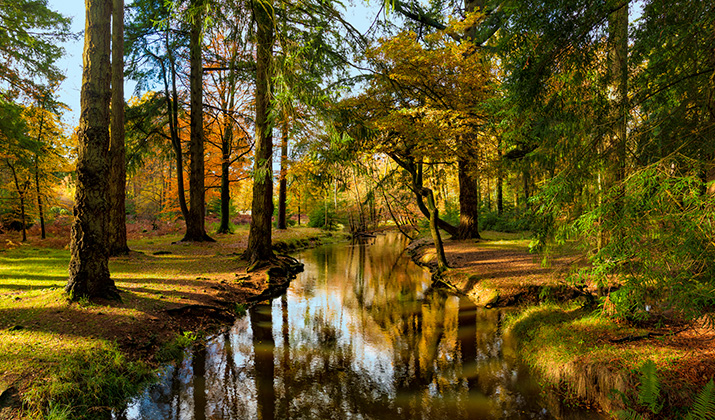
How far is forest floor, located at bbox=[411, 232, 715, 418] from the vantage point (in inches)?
131

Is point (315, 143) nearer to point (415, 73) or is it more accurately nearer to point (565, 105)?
point (415, 73)

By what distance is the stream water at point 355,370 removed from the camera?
385cm

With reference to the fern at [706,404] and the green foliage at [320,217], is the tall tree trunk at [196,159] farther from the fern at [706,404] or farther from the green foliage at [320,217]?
the green foliage at [320,217]

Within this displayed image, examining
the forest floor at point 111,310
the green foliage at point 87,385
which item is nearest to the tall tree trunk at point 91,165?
the forest floor at point 111,310

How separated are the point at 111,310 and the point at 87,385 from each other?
175cm

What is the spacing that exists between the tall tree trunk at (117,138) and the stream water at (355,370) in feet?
17.7

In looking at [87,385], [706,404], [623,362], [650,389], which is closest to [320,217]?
[87,385]

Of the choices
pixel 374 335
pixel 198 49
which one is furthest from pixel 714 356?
pixel 198 49

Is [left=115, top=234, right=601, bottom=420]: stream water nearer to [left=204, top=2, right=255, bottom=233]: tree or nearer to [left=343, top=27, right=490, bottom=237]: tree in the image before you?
[left=343, top=27, right=490, bottom=237]: tree

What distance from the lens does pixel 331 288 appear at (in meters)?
9.80

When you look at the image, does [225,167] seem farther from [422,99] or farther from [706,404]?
[706,404]

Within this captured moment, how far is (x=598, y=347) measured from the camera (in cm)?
424

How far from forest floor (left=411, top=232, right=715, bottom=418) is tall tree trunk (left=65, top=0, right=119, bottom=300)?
20.5 ft

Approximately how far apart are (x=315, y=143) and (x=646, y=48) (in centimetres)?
570
